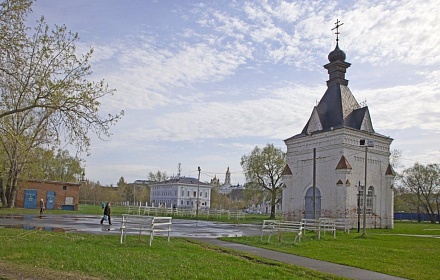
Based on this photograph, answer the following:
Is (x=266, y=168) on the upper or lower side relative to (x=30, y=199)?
upper

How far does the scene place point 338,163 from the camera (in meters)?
33.2

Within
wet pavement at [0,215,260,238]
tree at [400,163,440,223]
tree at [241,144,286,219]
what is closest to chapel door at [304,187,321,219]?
wet pavement at [0,215,260,238]

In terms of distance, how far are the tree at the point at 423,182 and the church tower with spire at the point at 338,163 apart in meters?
41.9

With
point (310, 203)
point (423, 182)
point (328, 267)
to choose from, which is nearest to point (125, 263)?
point (328, 267)

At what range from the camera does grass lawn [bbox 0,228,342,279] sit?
9.18 meters

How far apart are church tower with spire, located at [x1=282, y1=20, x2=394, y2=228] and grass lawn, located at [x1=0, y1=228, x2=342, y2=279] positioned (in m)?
20.9

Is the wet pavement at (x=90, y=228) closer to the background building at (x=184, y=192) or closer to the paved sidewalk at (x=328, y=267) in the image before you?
the paved sidewalk at (x=328, y=267)

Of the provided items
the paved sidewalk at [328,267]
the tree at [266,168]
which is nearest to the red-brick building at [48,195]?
the tree at [266,168]

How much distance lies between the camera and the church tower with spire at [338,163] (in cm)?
3325

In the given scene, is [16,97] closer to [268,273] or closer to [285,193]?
[268,273]

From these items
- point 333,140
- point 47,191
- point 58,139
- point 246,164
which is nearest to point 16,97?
point 58,139

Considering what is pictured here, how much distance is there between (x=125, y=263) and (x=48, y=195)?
142 ft

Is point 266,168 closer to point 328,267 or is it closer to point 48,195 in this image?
point 48,195

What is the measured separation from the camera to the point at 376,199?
3581cm
